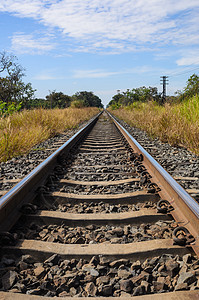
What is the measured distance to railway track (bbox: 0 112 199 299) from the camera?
1.62 metres

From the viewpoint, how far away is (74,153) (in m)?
5.57

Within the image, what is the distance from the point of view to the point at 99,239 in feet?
7.03

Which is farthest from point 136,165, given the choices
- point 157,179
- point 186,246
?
point 186,246

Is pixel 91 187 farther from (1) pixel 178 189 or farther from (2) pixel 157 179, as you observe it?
(1) pixel 178 189

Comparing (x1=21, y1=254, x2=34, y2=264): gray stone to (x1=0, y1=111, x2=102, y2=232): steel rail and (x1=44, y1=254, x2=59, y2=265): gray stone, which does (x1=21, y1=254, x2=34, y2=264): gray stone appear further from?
(x1=0, y1=111, x2=102, y2=232): steel rail

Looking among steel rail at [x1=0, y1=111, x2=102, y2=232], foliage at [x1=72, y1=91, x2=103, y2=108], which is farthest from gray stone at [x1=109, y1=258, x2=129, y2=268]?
foliage at [x1=72, y1=91, x2=103, y2=108]

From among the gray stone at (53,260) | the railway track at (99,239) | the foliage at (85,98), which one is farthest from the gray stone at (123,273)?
the foliage at (85,98)

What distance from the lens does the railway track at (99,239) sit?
1.62 meters

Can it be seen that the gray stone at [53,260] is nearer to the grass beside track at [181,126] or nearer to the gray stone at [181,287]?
the gray stone at [181,287]

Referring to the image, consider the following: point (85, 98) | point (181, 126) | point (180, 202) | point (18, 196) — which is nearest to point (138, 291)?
point (180, 202)

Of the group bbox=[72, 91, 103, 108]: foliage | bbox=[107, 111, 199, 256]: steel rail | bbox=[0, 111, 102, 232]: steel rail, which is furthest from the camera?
bbox=[72, 91, 103, 108]: foliage

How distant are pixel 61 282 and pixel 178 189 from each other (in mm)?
1331

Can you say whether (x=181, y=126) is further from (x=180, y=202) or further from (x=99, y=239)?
(x=99, y=239)

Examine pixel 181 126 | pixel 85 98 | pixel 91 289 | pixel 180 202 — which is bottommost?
pixel 91 289
